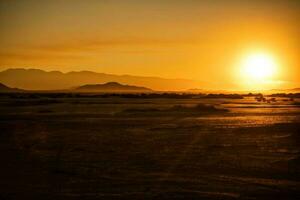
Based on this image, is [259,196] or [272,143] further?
[272,143]

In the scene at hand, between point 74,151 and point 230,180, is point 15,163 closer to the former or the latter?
point 74,151

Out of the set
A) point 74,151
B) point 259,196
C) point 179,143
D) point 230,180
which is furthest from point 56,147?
point 259,196

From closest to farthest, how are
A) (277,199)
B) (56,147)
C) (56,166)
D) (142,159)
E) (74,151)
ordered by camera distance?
(277,199), (56,166), (142,159), (74,151), (56,147)

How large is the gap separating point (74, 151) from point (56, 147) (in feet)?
5.17

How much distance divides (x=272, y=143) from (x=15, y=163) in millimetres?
10866

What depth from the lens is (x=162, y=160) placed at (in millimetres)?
15516

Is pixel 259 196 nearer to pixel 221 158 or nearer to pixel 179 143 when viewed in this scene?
pixel 221 158

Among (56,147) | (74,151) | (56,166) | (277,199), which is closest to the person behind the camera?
(277,199)

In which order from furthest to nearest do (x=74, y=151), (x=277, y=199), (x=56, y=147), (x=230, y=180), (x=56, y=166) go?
1. (x=56, y=147)
2. (x=74, y=151)
3. (x=56, y=166)
4. (x=230, y=180)
5. (x=277, y=199)

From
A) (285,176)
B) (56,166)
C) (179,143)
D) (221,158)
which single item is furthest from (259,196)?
(179,143)

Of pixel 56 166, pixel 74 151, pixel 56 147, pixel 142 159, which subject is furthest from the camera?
pixel 56 147

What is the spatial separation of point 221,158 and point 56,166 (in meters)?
5.57

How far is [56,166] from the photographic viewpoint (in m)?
14.6

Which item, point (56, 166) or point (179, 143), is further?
point (179, 143)
